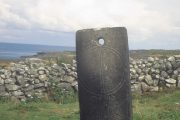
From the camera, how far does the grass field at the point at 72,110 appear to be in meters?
11.2

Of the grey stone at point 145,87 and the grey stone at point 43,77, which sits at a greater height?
the grey stone at point 43,77

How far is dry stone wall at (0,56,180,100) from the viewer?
14.8 metres

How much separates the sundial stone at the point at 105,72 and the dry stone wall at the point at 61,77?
925cm

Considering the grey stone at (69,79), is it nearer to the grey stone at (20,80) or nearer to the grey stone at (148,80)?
the grey stone at (20,80)

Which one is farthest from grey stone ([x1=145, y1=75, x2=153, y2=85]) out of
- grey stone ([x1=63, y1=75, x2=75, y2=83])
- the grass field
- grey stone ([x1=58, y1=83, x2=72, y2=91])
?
grey stone ([x1=58, y1=83, x2=72, y2=91])

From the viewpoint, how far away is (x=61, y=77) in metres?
15.3

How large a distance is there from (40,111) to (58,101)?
2.33m

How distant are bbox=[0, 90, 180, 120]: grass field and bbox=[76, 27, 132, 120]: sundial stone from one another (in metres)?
5.31

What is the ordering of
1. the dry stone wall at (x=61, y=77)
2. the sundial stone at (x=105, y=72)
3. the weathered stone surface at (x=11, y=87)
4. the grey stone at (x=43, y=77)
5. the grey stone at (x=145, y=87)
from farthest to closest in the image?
the grey stone at (x=145, y=87) < the grey stone at (x=43, y=77) < the dry stone wall at (x=61, y=77) < the weathered stone surface at (x=11, y=87) < the sundial stone at (x=105, y=72)

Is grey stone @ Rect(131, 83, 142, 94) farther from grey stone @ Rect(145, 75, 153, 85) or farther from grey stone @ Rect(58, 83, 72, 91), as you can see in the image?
grey stone @ Rect(58, 83, 72, 91)

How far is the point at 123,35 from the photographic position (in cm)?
564

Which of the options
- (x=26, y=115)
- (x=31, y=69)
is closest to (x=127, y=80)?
(x=26, y=115)

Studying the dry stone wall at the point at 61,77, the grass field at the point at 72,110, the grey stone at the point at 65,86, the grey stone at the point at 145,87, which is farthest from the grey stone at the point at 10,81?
the grey stone at the point at 145,87

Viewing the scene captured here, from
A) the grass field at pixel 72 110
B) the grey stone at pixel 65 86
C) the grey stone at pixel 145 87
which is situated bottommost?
the grass field at pixel 72 110
